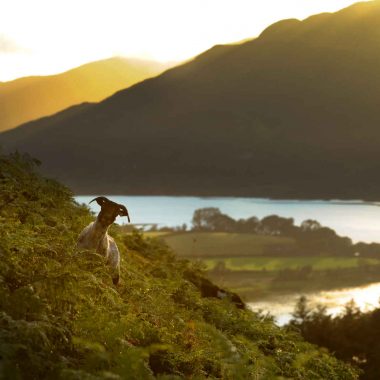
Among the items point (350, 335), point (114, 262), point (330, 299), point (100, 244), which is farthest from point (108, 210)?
point (330, 299)

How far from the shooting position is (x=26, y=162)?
1483 cm

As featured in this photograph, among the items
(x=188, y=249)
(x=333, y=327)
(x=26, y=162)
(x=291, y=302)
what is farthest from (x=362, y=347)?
(x=188, y=249)

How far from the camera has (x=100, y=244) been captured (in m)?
11.5

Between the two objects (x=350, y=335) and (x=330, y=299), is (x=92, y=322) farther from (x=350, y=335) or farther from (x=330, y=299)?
Answer: (x=330, y=299)

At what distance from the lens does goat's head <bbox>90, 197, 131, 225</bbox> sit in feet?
37.9

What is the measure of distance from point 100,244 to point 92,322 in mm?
4216

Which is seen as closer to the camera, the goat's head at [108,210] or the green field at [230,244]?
the goat's head at [108,210]

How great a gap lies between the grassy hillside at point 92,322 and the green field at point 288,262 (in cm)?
11414

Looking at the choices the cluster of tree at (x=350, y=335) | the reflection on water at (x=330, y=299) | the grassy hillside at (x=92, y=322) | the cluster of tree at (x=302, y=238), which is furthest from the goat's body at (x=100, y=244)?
the cluster of tree at (x=302, y=238)

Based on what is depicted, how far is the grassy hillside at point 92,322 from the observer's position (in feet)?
19.4

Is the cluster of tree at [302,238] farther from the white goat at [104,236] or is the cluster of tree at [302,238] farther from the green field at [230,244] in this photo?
the white goat at [104,236]

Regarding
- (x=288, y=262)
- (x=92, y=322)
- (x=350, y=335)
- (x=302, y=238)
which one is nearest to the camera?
(x=92, y=322)

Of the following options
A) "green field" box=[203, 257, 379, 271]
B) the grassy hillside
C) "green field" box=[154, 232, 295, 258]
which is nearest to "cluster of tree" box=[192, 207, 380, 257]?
"green field" box=[154, 232, 295, 258]

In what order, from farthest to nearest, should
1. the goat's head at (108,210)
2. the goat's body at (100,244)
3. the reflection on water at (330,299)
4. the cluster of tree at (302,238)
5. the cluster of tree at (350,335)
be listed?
the cluster of tree at (302,238) → the reflection on water at (330,299) → the cluster of tree at (350,335) → the goat's head at (108,210) → the goat's body at (100,244)
